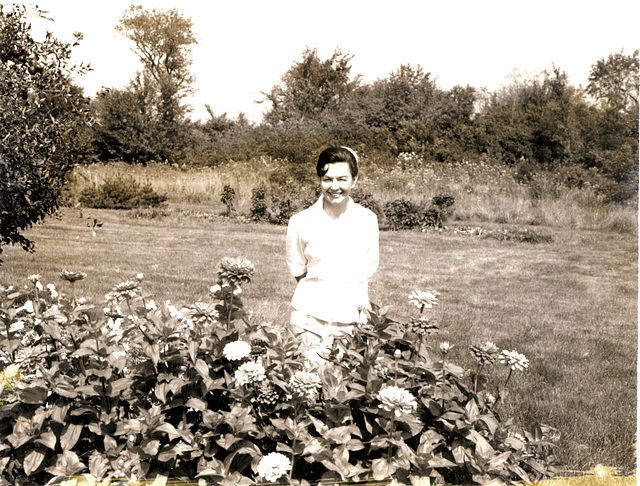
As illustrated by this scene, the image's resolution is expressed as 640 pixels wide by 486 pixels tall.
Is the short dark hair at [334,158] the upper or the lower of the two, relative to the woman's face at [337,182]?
upper

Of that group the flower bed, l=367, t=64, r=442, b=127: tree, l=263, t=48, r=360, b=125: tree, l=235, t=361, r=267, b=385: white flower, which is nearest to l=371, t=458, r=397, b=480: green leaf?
the flower bed

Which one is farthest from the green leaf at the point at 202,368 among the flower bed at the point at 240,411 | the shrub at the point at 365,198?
the shrub at the point at 365,198

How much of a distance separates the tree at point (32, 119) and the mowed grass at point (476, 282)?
1197 millimetres

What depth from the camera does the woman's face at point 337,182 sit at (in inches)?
87.6

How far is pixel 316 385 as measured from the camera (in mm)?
1519

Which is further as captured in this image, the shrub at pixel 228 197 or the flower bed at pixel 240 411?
the shrub at pixel 228 197

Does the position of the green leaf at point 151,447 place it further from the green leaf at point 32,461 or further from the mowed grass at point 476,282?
the mowed grass at point 476,282

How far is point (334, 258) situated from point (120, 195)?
364 centimetres

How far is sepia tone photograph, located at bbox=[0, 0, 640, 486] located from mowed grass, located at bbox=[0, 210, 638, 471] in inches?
1.2

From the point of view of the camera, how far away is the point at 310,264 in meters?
2.38

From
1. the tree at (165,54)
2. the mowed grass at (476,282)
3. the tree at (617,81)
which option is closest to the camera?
the mowed grass at (476,282)

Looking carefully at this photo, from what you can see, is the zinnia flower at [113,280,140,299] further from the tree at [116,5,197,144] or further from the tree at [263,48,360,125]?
the tree at [263,48,360,125]

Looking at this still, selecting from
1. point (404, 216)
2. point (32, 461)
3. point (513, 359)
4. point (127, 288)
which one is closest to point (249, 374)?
point (127, 288)

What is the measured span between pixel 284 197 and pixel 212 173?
38.2 inches
